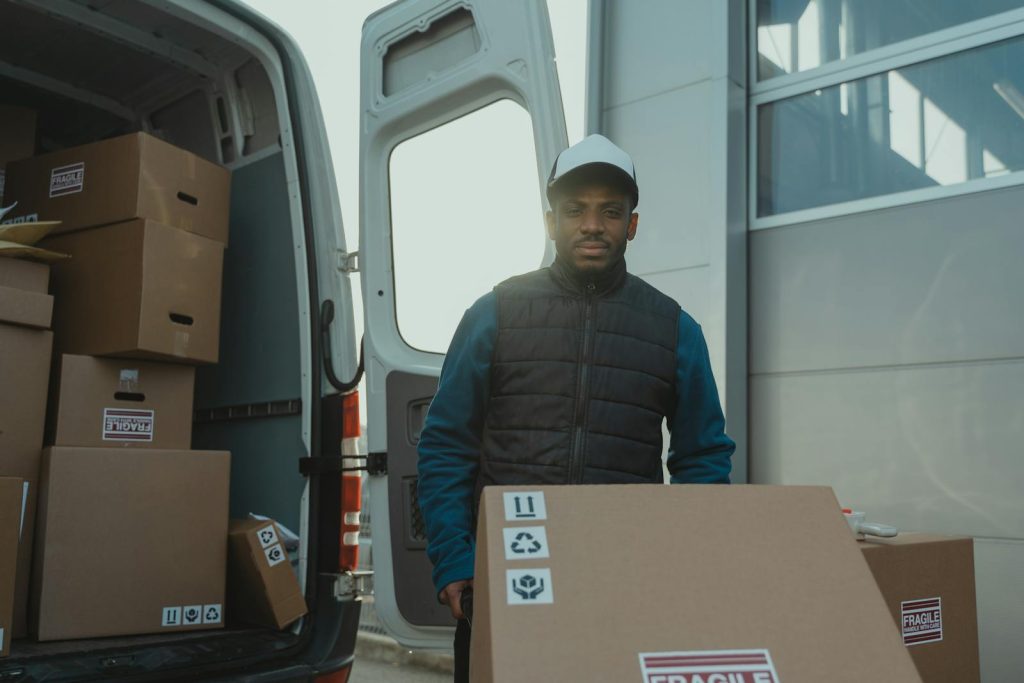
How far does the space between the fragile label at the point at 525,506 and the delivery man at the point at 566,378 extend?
412 millimetres

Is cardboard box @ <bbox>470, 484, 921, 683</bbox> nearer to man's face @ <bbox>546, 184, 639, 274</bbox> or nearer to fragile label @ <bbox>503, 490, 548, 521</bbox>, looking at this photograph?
fragile label @ <bbox>503, 490, 548, 521</bbox>

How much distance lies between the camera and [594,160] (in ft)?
5.69

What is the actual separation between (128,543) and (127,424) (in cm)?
40

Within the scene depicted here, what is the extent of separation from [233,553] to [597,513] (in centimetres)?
195

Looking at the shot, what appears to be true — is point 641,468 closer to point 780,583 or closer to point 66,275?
point 780,583

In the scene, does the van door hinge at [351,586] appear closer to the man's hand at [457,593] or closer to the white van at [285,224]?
the white van at [285,224]

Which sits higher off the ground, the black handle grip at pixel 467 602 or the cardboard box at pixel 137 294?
the cardboard box at pixel 137 294

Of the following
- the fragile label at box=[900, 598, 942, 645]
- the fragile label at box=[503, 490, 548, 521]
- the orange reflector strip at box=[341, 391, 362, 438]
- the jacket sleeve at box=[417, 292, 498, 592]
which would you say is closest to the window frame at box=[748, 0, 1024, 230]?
the fragile label at box=[900, 598, 942, 645]

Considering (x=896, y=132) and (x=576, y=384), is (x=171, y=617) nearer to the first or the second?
(x=576, y=384)

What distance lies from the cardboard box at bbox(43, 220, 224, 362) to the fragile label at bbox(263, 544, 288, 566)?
25.5 inches

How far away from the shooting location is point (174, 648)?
243cm

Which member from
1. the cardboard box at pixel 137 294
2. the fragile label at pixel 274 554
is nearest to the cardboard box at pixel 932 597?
the fragile label at pixel 274 554

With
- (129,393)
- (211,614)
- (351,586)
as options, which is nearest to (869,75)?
(351,586)

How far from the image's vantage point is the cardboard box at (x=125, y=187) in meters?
2.99
